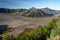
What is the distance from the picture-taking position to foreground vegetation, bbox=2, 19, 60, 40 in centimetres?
820

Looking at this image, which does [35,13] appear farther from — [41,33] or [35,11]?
[41,33]

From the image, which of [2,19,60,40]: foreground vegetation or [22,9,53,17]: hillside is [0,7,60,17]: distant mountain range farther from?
[2,19,60,40]: foreground vegetation

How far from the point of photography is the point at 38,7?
11.0 metres

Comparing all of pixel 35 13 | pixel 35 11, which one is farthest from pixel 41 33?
pixel 35 11

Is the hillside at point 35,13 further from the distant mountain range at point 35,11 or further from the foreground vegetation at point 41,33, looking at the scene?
the foreground vegetation at point 41,33

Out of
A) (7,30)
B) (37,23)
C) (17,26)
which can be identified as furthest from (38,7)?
(7,30)

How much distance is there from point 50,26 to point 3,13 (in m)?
3.14

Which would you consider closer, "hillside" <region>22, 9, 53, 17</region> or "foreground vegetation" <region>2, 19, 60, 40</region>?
"foreground vegetation" <region>2, 19, 60, 40</region>

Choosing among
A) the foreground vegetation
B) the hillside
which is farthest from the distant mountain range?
the foreground vegetation

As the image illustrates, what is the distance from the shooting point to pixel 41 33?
8969mm

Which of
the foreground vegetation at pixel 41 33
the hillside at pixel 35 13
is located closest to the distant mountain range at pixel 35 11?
the hillside at pixel 35 13

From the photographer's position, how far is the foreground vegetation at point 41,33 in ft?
26.9

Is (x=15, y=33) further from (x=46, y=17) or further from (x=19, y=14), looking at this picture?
(x=46, y=17)

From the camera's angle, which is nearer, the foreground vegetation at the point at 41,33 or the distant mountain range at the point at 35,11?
the foreground vegetation at the point at 41,33
